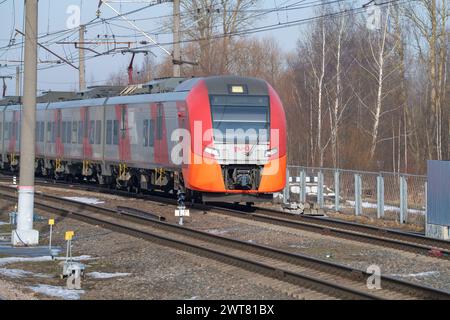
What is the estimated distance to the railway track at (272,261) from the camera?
33.6ft

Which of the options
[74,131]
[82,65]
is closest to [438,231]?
[74,131]

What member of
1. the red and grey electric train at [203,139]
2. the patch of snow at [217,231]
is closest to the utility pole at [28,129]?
the patch of snow at [217,231]

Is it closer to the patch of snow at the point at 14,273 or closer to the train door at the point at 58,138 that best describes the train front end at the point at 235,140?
the patch of snow at the point at 14,273

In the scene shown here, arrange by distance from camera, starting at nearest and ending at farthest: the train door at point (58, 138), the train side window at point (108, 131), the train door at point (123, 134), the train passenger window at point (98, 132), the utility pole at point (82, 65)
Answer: the train door at point (123, 134), the train side window at point (108, 131), the train passenger window at point (98, 132), the train door at point (58, 138), the utility pole at point (82, 65)

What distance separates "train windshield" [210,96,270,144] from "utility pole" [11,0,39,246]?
5346 millimetres

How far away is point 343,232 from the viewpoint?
16562mm

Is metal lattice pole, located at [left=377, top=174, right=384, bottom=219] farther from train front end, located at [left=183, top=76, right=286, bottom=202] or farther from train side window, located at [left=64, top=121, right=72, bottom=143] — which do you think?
train side window, located at [left=64, top=121, right=72, bottom=143]

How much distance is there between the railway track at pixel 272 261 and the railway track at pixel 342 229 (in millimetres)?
2561

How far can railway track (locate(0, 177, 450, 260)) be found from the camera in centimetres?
1470

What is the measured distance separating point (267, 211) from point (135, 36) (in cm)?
1862

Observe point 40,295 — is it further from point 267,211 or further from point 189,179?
point 267,211

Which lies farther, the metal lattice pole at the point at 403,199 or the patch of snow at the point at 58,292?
the metal lattice pole at the point at 403,199

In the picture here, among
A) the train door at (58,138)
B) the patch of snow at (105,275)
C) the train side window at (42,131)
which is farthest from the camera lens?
the train side window at (42,131)

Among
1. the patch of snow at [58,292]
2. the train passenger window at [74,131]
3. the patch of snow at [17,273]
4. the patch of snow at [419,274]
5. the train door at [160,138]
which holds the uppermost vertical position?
the train passenger window at [74,131]
